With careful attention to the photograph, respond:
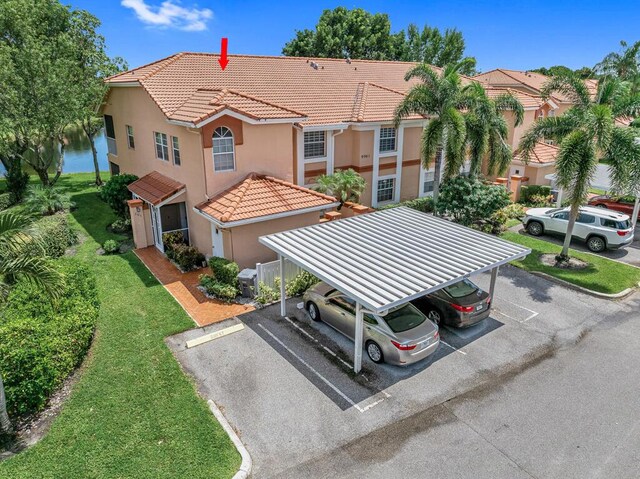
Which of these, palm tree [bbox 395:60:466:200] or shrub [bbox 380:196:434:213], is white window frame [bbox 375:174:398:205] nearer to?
shrub [bbox 380:196:434:213]

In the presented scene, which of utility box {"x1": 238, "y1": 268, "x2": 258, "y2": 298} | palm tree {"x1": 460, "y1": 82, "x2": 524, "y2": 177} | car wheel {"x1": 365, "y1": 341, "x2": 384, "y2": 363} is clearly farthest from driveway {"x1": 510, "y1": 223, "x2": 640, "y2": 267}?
utility box {"x1": 238, "y1": 268, "x2": 258, "y2": 298}

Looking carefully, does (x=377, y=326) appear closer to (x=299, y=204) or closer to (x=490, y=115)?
(x=299, y=204)

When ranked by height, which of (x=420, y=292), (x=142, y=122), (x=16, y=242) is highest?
(x=142, y=122)

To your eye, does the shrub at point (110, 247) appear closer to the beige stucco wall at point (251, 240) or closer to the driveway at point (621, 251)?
the beige stucco wall at point (251, 240)

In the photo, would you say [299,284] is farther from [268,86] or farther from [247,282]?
[268,86]

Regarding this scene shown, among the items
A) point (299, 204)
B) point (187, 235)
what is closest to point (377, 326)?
point (299, 204)

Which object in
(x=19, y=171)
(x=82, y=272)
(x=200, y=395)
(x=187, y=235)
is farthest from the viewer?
(x=19, y=171)

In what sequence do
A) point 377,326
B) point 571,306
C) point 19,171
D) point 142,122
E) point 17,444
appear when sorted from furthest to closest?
1. point 19,171
2. point 142,122
3. point 571,306
4. point 377,326
5. point 17,444
